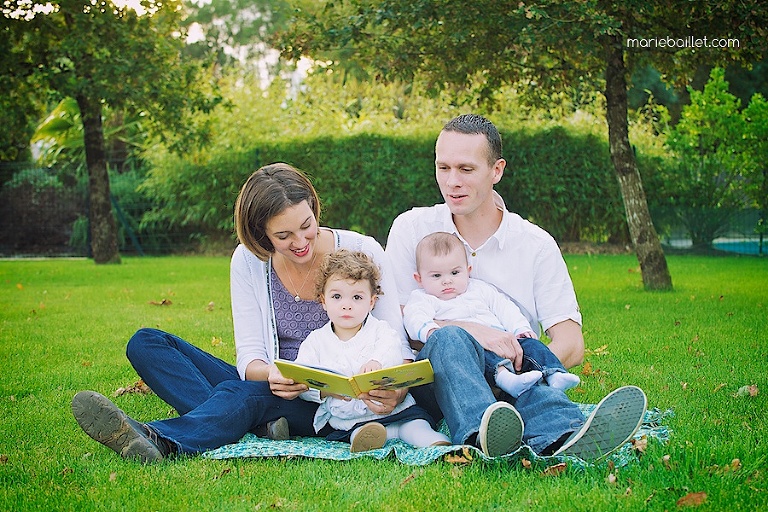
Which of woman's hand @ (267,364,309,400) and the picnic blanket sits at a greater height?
woman's hand @ (267,364,309,400)

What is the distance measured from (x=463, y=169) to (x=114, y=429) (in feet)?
6.06

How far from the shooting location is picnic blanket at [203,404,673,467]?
3.29 metres

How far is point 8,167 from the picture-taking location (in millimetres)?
19516

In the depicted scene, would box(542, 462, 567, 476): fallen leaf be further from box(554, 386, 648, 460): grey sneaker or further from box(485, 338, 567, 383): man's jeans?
box(485, 338, 567, 383): man's jeans

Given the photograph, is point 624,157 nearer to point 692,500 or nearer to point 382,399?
point 382,399

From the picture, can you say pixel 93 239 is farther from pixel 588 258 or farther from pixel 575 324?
pixel 575 324

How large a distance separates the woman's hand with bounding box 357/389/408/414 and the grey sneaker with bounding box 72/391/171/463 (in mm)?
830

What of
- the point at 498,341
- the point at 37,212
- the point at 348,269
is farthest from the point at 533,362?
the point at 37,212

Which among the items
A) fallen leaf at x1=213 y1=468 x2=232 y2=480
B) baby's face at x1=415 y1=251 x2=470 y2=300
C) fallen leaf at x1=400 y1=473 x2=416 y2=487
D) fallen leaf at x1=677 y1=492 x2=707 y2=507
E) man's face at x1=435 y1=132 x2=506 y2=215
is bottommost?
fallen leaf at x1=213 y1=468 x2=232 y2=480

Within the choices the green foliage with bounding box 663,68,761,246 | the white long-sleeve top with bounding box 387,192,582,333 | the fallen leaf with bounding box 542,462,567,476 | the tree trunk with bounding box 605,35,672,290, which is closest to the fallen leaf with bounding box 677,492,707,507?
the fallen leaf with bounding box 542,462,567,476

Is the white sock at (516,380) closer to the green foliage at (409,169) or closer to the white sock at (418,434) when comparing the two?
the white sock at (418,434)

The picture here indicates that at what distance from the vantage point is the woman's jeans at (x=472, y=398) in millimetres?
3359

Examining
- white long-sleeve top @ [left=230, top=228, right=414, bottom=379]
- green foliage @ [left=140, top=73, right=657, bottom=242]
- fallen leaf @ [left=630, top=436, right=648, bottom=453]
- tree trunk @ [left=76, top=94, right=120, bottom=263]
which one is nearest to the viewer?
fallen leaf @ [left=630, top=436, right=648, bottom=453]

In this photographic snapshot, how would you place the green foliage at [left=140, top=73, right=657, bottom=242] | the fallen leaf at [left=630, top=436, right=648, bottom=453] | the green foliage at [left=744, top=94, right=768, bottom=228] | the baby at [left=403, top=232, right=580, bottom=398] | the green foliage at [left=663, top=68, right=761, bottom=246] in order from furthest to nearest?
1. the green foliage at [left=140, top=73, right=657, bottom=242]
2. the green foliage at [left=663, top=68, right=761, bottom=246]
3. the green foliage at [left=744, top=94, right=768, bottom=228]
4. the baby at [left=403, top=232, right=580, bottom=398]
5. the fallen leaf at [left=630, top=436, right=648, bottom=453]
